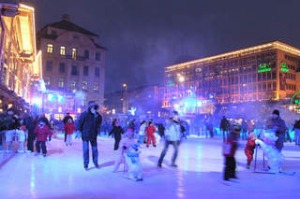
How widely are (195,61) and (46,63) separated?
66395mm

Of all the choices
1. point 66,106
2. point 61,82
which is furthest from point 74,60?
point 66,106

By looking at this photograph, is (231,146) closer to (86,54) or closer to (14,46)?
(14,46)

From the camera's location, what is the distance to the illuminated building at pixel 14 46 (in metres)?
15.5

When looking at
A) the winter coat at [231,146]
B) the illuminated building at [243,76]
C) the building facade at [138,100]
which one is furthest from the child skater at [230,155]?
the building facade at [138,100]

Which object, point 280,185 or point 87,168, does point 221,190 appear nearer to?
point 280,185

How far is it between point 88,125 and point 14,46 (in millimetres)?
13955

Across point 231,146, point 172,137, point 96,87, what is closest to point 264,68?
point 96,87

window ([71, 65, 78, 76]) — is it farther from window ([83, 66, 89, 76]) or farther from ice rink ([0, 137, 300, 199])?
ice rink ([0, 137, 300, 199])

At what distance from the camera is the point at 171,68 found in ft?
431

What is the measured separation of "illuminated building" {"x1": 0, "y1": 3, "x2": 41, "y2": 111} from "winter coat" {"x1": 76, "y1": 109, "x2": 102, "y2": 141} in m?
6.35

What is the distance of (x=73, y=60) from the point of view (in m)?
70.8

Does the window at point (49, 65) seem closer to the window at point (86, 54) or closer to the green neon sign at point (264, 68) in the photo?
the window at point (86, 54)

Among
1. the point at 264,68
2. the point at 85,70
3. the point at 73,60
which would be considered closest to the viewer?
the point at 73,60

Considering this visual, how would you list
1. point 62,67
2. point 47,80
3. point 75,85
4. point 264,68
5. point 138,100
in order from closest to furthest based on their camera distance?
point 47,80, point 62,67, point 75,85, point 264,68, point 138,100
